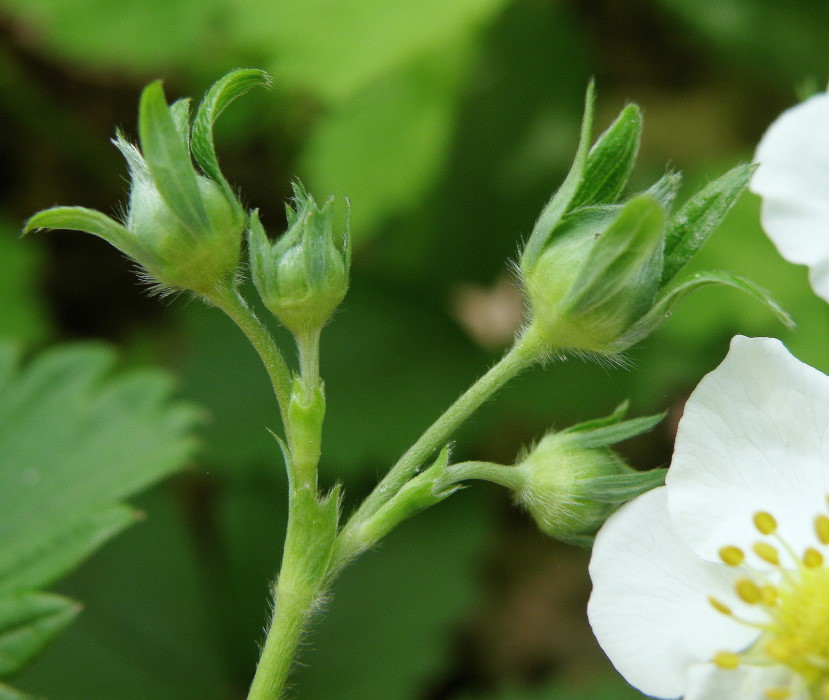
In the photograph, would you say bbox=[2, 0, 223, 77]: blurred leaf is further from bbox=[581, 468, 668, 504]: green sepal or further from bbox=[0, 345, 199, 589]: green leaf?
bbox=[581, 468, 668, 504]: green sepal

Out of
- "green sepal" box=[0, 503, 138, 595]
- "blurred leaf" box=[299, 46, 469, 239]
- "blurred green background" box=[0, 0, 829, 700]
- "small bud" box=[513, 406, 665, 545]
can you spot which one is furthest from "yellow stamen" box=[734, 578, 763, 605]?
"blurred leaf" box=[299, 46, 469, 239]

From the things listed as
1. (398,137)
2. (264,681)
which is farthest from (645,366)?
(264,681)

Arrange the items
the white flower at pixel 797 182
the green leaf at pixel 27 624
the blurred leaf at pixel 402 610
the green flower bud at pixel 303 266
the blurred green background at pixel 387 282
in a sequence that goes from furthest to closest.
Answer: the blurred leaf at pixel 402 610
the blurred green background at pixel 387 282
the green leaf at pixel 27 624
the white flower at pixel 797 182
the green flower bud at pixel 303 266

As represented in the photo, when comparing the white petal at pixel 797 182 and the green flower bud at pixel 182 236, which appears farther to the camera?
the white petal at pixel 797 182

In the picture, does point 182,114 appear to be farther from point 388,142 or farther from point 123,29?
point 123,29

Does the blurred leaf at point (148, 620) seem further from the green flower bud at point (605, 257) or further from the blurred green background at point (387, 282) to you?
the green flower bud at point (605, 257)

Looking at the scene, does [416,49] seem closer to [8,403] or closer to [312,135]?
[312,135]

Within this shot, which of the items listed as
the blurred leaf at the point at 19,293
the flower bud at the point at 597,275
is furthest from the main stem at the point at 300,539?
the blurred leaf at the point at 19,293

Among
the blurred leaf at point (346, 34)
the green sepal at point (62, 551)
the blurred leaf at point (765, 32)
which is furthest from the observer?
the blurred leaf at point (765, 32)
